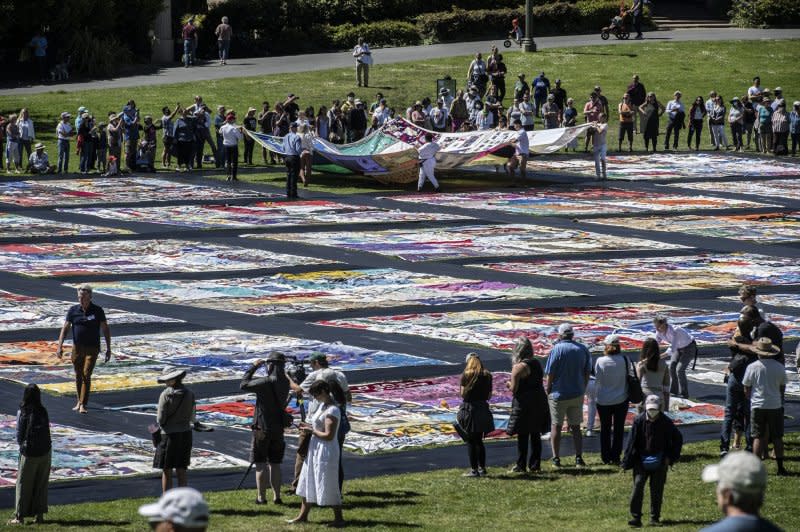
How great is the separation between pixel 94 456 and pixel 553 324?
31.1 feet

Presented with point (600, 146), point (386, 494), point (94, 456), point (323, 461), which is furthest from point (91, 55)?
point (323, 461)

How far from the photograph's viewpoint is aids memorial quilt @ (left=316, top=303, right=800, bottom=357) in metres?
23.4

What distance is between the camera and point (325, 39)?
216 ft

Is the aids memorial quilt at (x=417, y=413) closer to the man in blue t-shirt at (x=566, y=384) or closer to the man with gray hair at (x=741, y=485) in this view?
the man in blue t-shirt at (x=566, y=384)

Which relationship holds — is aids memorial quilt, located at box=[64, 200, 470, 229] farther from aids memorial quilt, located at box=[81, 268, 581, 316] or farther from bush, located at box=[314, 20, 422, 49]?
bush, located at box=[314, 20, 422, 49]

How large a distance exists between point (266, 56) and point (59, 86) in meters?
11.7

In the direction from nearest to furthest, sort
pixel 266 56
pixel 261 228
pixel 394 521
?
pixel 394 521
pixel 261 228
pixel 266 56

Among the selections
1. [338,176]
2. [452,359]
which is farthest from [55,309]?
[338,176]

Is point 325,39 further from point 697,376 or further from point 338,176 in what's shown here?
point 697,376

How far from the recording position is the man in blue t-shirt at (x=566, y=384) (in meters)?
17.0

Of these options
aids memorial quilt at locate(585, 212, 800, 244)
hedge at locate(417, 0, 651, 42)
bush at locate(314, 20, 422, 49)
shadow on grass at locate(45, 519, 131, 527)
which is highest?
hedge at locate(417, 0, 651, 42)

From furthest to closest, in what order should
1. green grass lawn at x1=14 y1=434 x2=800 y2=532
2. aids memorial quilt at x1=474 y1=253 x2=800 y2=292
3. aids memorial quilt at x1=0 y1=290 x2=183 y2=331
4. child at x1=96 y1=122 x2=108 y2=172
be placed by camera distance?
child at x1=96 y1=122 x2=108 y2=172
aids memorial quilt at x1=474 y1=253 x2=800 y2=292
aids memorial quilt at x1=0 y1=290 x2=183 y2=331
green grass lawn at x1=14 y1=434 x2=800 y2=532

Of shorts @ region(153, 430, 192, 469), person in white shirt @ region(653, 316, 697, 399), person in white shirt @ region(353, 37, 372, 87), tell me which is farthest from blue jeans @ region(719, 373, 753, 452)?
person in white shirt @ region(353, 37, 372, 87)

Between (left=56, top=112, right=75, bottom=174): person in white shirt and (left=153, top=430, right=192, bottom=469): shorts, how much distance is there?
90.4 ft
